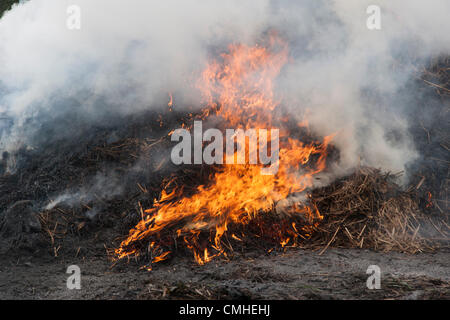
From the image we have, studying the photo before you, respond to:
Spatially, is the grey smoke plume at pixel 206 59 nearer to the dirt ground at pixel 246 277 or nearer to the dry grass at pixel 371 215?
the dry grass at pixel 371 215

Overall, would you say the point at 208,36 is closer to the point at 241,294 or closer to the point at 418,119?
the point at 418,119

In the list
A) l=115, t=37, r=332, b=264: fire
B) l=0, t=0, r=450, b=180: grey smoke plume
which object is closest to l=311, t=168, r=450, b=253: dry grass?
l=115, t=37, r=332, b=264: fire

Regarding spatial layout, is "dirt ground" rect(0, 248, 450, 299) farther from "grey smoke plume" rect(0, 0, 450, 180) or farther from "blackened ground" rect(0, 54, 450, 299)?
"grey smoke plume" rect(0, 0, 450, 180)

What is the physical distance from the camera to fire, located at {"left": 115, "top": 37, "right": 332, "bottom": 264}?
3986 mm

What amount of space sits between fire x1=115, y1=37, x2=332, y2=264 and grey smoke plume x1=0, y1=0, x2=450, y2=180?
0.71ft

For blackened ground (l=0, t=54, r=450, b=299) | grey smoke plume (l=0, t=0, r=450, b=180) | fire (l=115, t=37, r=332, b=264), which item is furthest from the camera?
grey smoke plume (l=0, t=0, r=450, b=180)

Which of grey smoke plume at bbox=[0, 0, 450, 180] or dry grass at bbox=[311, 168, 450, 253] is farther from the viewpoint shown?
grey smoke plume at bbox=[0, 0, 450, 180]

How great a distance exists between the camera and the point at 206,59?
5141 millimetres

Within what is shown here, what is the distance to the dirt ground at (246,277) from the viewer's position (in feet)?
9.40

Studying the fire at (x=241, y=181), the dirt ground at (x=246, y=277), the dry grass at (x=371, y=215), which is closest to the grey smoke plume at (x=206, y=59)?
the fire at (x=241, y=181)

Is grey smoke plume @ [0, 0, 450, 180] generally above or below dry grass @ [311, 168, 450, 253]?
above

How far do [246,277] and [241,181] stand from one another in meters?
1.31

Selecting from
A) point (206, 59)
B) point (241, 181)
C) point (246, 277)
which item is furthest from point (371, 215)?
point (206, 59)
